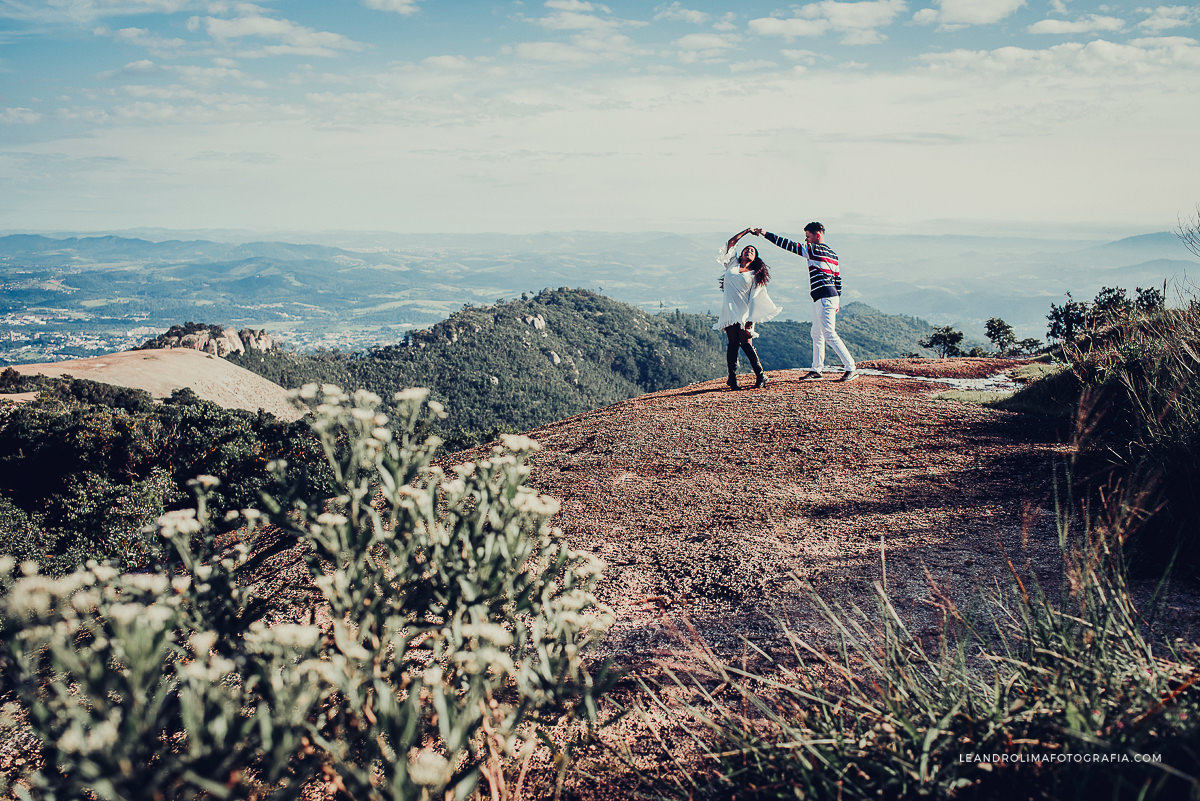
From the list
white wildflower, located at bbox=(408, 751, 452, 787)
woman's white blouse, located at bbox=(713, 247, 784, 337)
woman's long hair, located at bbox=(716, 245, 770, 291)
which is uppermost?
woman's long hair, located at bbox=(716, 245, 770, 291)

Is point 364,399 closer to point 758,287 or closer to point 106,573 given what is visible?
point 106,573

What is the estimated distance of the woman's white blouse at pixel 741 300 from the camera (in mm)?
9203

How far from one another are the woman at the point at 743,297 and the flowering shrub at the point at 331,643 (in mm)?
7148

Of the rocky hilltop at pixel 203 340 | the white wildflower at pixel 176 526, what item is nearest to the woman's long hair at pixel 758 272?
the white wildflower at pixel 176 526

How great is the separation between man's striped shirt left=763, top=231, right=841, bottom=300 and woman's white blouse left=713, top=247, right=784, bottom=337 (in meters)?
0.63

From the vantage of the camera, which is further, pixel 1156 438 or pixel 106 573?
pixel 1156 438

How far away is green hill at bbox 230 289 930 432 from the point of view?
3504 inches

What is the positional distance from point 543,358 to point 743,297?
340 feet

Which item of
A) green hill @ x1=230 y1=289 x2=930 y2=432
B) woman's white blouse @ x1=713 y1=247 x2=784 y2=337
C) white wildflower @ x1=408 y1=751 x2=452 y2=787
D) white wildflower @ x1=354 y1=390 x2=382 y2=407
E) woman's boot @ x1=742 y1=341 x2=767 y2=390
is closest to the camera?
white wildflower @ x1=408 y1=751 x2=452 y2=787

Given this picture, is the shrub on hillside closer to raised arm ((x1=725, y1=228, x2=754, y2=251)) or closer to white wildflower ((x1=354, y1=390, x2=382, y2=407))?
raised arm ((x1=725, y1=228, x2=754, y2=251))

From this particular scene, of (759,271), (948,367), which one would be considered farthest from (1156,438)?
(948,367)

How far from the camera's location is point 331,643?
97.2 inches

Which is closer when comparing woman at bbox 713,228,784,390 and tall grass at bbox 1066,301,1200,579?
tall grass at bbox 1066,301,1200,579

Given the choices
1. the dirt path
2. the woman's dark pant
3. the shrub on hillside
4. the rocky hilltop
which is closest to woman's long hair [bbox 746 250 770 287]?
the woman's dark pant
